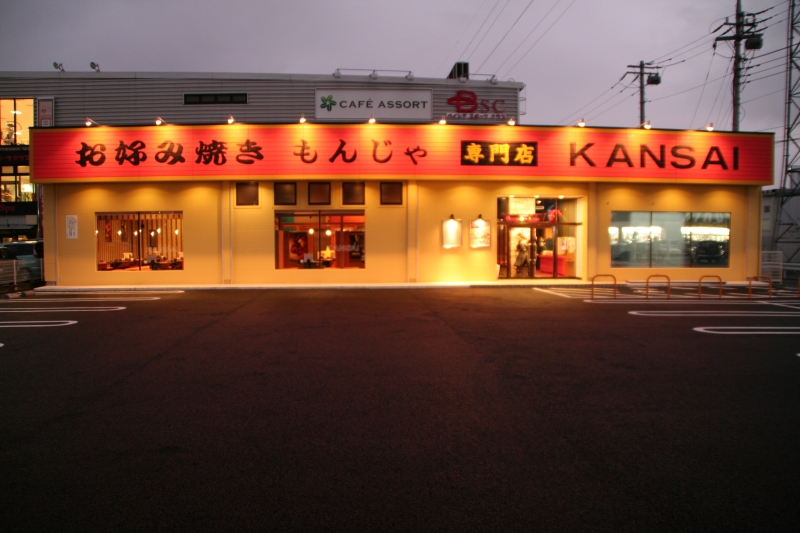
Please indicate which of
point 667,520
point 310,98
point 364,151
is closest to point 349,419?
point 667,520

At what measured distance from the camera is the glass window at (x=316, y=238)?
1895 cm

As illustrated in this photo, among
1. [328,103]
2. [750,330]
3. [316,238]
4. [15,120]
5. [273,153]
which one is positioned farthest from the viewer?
[15,120]

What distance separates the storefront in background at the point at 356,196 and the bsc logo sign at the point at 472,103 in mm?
6861

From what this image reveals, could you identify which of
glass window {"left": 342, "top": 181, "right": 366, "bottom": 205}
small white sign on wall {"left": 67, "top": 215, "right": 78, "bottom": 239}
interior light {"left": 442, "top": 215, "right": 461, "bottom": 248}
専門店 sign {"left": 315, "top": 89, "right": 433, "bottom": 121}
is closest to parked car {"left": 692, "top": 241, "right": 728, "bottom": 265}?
interior light {"left": 442, "top": 215, "right": 461, "bottom": 248}

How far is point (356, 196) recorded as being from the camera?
62.1ft

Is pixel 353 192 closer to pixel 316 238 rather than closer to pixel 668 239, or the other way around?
pixel 316 238

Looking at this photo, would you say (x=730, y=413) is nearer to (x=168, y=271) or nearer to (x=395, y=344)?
(x=395, y=344)

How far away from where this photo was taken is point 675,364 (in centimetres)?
720

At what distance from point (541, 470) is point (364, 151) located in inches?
617

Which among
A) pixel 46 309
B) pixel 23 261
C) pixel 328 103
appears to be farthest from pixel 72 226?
pixel 328 103

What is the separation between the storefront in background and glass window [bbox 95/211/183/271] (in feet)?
0.16

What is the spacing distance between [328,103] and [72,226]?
41.3 ft

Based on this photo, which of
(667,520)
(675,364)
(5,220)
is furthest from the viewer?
(5,220)

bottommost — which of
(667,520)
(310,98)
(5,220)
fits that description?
(667,520)
